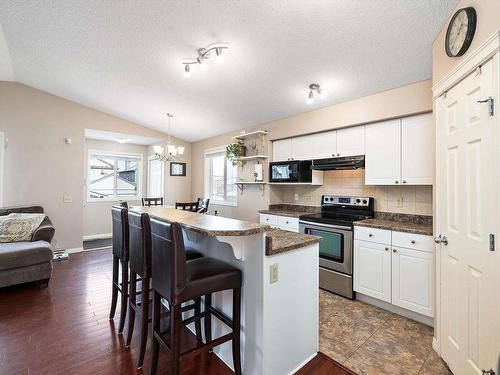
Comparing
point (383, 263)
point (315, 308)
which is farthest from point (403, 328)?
point (315, 308)

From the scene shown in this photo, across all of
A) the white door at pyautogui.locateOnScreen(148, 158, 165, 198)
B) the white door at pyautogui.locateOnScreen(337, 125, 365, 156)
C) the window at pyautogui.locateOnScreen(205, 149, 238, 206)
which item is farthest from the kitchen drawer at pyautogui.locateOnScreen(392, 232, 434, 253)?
the white door at pyautogui.locateOnScreen(148, 158, 165, 198)

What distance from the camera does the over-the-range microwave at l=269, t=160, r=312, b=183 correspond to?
367 centimetres

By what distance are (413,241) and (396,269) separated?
1.13 ft

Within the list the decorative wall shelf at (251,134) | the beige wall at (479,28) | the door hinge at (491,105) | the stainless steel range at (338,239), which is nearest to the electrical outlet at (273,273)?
the door hinge at (491,105)

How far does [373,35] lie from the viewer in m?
2.11

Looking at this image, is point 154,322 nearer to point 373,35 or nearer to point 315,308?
point 315,308

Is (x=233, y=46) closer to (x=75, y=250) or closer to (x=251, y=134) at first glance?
(x=251, y=134)

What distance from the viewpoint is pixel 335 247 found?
2973mm

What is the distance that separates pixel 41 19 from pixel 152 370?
3.51m

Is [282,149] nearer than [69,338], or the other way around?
[69,338]

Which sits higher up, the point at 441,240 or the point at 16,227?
the point at 441,240

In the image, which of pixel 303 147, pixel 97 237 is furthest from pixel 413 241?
pixel 97 237

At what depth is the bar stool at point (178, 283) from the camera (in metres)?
1.34

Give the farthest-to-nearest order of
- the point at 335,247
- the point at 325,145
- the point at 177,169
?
the point at 177,169, the point at 325,145, the point at 335,247
